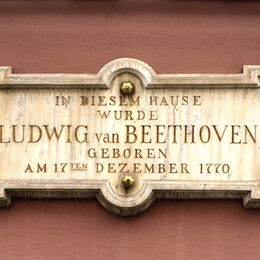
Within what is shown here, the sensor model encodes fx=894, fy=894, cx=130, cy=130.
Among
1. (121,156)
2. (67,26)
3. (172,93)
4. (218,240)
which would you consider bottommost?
(218,240)

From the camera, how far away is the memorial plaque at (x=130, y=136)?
5.67m

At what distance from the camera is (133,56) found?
5.82m

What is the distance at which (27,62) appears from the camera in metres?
5.84

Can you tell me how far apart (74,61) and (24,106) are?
1.44 feet

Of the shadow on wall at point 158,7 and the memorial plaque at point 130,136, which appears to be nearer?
the memorial plaque at point 130,136

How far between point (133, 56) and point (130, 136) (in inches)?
20.9

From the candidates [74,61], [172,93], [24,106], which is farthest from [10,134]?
[172,93]

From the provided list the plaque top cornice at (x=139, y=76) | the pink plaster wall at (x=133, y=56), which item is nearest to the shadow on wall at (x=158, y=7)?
the pink plaster wall at (x=133, y=56)

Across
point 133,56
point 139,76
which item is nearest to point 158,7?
point 133,56

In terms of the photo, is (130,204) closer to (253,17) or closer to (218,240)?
(218,240)

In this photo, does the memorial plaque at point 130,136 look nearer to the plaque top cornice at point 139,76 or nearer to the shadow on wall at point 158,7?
the plaque top cornice at point 139,76

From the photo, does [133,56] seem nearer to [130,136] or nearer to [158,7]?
[158,7]

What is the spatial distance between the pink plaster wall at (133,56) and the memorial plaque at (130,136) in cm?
10

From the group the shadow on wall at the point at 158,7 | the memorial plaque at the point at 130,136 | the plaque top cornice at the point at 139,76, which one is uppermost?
the shadow on wall at the point at 158,7
